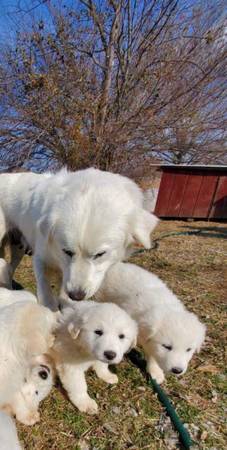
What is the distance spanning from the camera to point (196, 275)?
4.76 m

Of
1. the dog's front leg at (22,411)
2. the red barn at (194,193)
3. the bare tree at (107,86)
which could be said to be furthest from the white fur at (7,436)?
the red barn at (194,193)

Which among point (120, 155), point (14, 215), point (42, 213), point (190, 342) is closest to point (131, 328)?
point (190, 342)

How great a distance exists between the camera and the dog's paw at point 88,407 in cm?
209

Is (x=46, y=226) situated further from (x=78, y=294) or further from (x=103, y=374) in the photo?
(x=103, y=374)

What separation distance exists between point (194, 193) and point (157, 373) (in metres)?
11.4

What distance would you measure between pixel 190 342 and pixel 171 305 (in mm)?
331

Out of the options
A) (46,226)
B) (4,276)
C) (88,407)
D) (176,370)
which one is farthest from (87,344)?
(4,276)

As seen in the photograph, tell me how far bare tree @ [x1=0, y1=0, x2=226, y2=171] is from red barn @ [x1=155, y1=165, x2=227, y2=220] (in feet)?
6.34

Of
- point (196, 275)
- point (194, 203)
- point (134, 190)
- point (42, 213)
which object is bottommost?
point (194, 203)

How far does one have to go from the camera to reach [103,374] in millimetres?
2391

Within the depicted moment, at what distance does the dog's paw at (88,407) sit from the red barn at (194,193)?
11.2 m

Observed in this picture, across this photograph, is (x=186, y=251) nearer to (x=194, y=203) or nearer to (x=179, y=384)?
(x=179, y=384)

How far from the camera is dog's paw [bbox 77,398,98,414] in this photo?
2.09m

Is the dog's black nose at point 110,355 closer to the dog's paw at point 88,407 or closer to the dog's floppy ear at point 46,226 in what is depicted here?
the dog's paw at point 88,407
